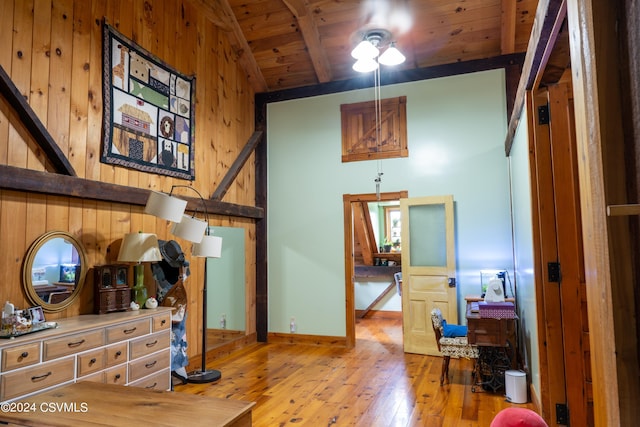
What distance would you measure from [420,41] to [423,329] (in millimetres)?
3700

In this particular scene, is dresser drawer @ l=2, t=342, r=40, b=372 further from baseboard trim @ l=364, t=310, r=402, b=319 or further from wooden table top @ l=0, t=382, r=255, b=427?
baseboard trim @ l=364, t=310, r=402, b=319

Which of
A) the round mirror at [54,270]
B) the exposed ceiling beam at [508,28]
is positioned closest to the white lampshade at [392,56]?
the exposed ceiling beam at [508,28]

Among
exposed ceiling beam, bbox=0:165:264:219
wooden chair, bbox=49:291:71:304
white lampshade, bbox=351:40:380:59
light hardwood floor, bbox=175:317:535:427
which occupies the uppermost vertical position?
white lampshade, bbox=351:40:380:59

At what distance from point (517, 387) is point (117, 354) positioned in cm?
333

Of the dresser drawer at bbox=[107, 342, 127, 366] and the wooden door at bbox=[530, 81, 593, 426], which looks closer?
the wooden door at bbox=[530, 81, 593, 426]

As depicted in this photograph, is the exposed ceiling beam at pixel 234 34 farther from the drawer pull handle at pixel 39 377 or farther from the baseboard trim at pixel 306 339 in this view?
the drawer pull handle at pixel 39 377

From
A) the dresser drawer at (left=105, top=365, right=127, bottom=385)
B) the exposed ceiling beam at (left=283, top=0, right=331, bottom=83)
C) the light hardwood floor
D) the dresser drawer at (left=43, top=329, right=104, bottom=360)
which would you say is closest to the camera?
the dresser drawer at (left=43, top=329, right=104, bottom=360)

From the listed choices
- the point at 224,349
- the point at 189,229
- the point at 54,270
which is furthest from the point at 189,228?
the point at 224,349

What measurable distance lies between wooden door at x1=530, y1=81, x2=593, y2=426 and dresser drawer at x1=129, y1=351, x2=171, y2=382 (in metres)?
3.09

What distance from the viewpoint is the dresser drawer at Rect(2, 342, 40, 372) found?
254 centimetres

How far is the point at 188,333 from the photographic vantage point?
4836 mm

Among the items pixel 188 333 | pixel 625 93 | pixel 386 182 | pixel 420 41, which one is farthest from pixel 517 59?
pixel 188 333

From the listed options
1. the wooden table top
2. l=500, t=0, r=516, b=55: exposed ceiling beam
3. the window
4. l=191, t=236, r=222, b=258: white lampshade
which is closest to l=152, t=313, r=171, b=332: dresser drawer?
l=191, t=236, r=222, b=258: white lampshade

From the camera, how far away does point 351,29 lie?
5488mm
